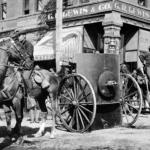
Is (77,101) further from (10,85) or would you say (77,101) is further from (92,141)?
(10,85)

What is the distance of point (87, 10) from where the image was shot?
21016mm

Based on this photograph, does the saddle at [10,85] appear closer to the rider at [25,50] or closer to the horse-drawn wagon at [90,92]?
the rider at [25,50]

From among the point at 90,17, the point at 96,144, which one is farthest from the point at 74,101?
Result: the point at 90,17

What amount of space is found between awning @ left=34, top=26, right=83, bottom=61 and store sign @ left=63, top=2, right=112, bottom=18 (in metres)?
0.79

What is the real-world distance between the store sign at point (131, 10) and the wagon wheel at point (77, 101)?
35.1 ft

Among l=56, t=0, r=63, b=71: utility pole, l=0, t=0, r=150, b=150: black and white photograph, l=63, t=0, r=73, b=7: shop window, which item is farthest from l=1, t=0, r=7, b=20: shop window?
l=0, t=0, r=150, b=150: black and white photograph

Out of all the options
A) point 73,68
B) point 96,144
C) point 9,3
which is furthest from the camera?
point 9,3

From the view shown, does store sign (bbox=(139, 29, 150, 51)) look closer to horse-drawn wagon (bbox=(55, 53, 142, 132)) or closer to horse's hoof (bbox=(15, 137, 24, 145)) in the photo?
horse-drawn wagon (bbox=(55, 53, 142, 132))

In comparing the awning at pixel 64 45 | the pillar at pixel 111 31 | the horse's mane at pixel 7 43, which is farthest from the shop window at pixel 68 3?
the horse's mane at pixel 7 43

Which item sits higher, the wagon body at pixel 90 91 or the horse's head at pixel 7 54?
the horse's head at pixel 7 54

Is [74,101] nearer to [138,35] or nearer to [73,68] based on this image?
[73,68]

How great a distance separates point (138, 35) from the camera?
2241 centimetres

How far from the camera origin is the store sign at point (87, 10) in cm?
2022

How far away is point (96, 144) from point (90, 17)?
1385 cm
